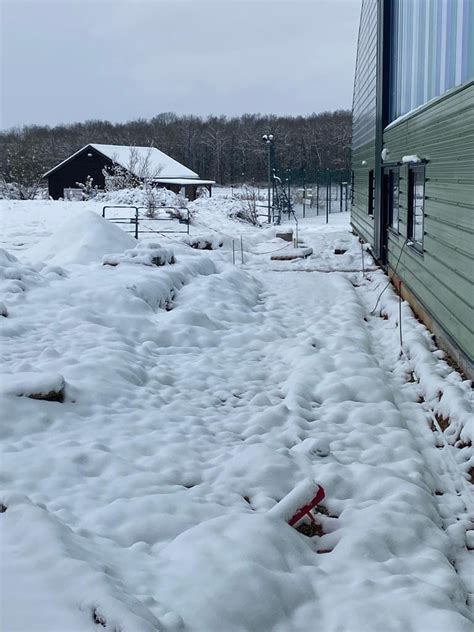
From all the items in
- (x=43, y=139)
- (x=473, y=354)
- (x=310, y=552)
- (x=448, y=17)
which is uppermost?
(x=43, y=139)

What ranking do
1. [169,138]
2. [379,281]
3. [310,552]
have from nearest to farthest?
[310,552] < [379,281] < [169,138]

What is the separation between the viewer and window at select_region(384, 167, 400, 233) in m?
10.9

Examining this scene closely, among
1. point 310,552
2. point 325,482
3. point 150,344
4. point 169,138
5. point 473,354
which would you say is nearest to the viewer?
point 310,552

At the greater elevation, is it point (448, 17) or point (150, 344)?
point (448, 17)

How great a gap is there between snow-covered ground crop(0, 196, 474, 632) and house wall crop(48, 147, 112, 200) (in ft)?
111

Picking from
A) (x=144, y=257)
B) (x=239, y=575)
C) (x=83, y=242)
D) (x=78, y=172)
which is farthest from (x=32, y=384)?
(x=78, y=172)

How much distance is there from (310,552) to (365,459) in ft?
4.23

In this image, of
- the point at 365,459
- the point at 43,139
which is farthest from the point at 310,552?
the point at 43,139

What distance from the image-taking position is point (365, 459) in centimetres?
450

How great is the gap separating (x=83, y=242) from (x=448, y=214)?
7.45m

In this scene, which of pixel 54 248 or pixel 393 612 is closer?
pixel 393 612

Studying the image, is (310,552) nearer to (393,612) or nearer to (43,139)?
(393,612)

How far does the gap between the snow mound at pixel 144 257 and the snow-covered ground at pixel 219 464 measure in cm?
150

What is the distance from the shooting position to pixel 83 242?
12.3m
